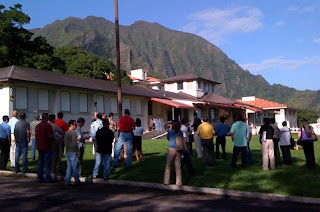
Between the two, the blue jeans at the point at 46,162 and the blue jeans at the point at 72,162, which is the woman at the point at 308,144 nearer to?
the blue jeans at the point at 72,162

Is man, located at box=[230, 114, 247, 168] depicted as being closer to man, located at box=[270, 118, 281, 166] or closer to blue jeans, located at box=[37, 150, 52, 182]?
man, located at box=[270, 118, 281, 166]

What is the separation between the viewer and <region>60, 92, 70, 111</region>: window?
24.6m

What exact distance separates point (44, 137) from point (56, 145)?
105cm

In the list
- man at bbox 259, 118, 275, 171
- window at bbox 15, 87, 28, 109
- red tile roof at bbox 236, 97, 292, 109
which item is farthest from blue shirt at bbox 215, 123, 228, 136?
red tile roof at bbox 236, 97, 292, 109

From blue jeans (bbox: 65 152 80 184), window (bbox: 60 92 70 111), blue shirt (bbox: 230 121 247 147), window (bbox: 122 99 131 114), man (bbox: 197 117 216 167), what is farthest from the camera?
window (bbox: 122 99 131 114)

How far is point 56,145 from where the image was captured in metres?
10.6

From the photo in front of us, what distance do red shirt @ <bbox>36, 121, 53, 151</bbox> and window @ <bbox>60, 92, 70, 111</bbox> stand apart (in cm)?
1522

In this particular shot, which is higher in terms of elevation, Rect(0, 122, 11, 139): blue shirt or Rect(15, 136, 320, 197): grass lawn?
Rect(0, 122, 11, 139): blue shirt

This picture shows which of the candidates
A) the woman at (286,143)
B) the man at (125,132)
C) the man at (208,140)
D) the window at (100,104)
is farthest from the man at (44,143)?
the window at (100,104)

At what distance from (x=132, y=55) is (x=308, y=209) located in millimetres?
166309

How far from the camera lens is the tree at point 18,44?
3478cm

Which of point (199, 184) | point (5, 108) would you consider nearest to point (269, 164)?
point (199, 184)

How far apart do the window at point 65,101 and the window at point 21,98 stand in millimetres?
2907

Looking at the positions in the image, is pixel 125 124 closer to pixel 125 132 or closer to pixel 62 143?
pixel 125 132
